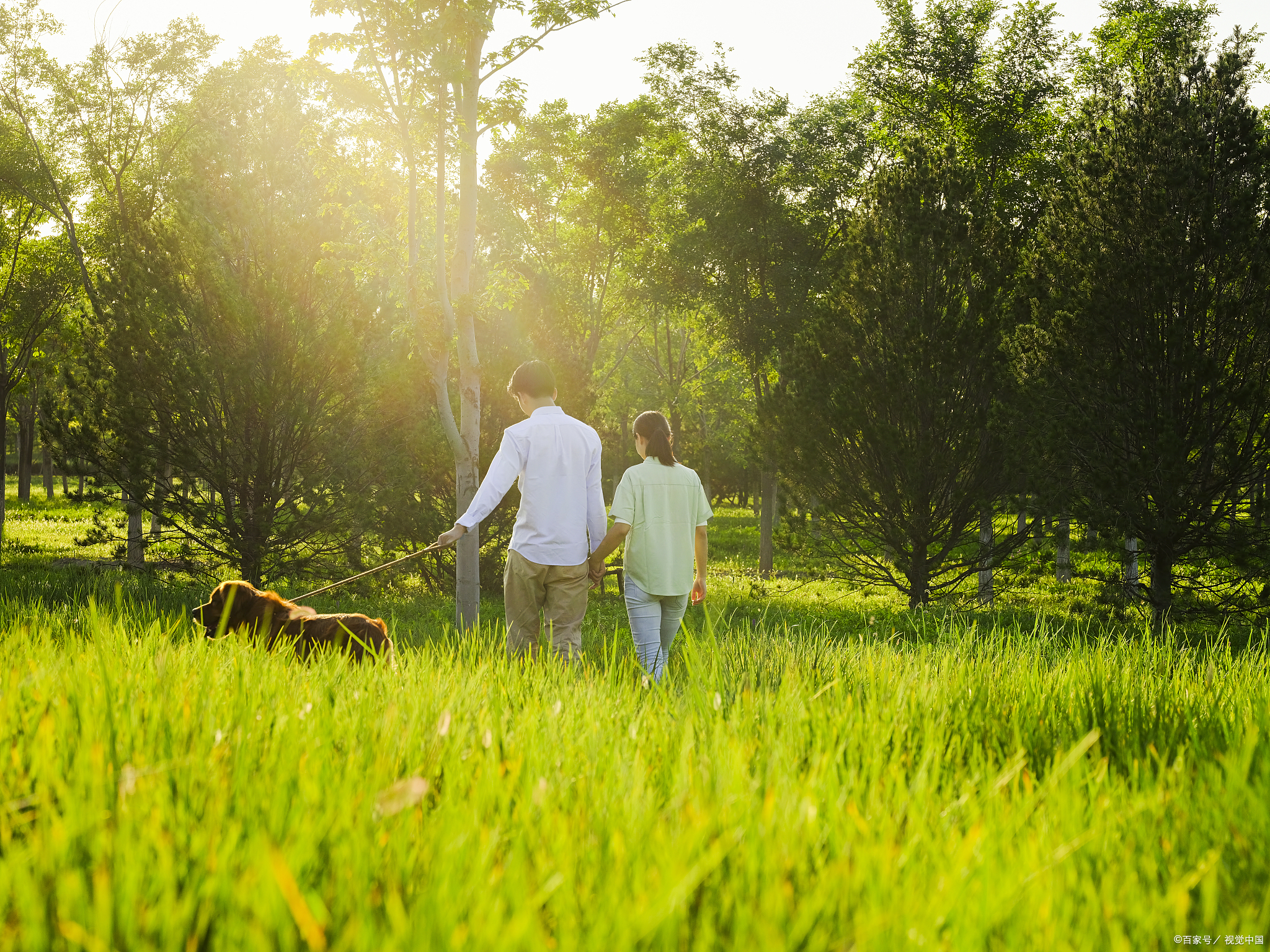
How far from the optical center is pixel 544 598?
18.6 feet

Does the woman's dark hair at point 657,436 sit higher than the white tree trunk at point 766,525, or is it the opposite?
the woman's dark hair at point 657,436

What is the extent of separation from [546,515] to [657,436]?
1.01 m

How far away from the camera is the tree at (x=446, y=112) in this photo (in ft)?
29.0

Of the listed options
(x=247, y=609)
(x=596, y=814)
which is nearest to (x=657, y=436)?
(x=247, y=609)

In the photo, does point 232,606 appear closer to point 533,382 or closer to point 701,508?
point 533,382

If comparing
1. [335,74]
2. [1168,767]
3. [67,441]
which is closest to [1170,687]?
[1168,767]

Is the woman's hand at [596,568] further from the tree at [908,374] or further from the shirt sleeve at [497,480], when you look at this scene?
the tree at [908,374]

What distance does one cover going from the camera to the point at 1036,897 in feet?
4.68

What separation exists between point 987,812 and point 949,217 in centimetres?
1233

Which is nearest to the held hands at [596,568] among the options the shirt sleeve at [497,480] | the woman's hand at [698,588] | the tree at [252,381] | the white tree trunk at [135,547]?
the woman's hand at [698,588]

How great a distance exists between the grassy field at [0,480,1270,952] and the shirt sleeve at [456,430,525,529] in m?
2.09

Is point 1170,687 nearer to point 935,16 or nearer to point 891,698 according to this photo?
point 891,698

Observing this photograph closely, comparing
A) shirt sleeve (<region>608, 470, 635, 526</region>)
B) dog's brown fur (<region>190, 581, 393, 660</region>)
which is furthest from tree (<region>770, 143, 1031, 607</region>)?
dog's brown fur (<region>190, 581, 393, 660</region>)

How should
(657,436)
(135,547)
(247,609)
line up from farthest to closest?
(135,547)
(657,436)
(247,609)
